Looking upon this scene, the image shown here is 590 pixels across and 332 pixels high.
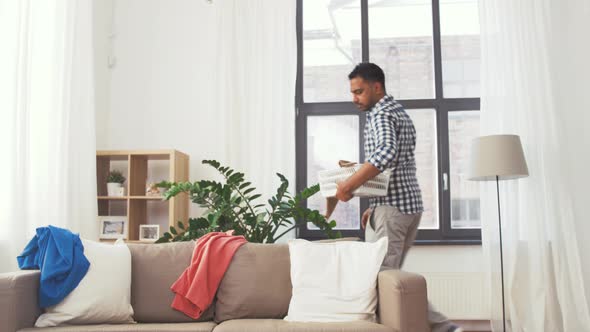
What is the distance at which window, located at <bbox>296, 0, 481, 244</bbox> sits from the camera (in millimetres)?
4461

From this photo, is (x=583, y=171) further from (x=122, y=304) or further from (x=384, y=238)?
(x=122, y=304)

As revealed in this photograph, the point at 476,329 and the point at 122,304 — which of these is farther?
the point at 476,329

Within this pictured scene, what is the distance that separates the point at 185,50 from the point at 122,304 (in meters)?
2.60

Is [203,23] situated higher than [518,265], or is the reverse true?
[203,23]

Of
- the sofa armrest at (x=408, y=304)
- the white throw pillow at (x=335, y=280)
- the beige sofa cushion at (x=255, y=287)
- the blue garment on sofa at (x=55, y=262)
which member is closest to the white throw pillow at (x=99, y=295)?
the blue garment on sofa at (x=55, y=262)

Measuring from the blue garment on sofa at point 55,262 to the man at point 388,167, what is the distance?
4.13ft

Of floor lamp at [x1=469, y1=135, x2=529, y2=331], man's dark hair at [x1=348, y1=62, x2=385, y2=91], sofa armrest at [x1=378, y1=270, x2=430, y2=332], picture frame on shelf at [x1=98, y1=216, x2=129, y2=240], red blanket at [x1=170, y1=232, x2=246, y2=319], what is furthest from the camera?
picture frame on shelf at [x1=98, y1=216, x2=129, y2=240]

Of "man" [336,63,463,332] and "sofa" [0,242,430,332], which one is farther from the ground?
"man" [336,63,463,332]

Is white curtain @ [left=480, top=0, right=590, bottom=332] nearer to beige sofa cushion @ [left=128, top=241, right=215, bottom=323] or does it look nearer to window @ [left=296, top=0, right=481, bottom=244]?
window @ [left=296, top=0, right=481, bottom=244]

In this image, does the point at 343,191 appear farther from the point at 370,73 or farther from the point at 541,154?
the point at 541,154

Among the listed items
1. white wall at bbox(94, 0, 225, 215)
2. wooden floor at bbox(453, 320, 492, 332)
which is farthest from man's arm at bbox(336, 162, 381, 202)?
white wall at bbox(94, 0, 225, 215)

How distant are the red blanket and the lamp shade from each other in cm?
181

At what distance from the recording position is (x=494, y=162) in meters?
3.60

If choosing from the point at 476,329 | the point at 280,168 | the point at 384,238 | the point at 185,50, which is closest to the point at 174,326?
the point at 384,238
